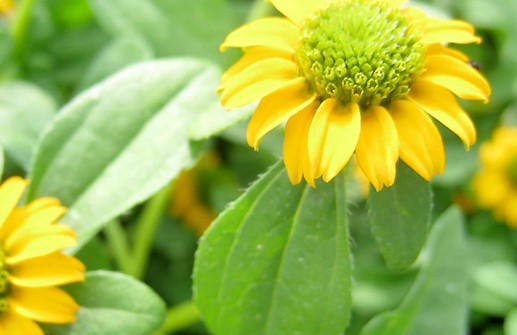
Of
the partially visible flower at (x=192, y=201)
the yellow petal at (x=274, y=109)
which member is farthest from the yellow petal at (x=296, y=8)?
the partially visible flower at (x=192, y=201)

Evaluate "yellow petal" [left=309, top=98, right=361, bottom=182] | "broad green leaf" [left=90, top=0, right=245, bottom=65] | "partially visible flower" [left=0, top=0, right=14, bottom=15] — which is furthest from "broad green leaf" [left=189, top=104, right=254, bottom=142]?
"partially visible flower" [left=0, top=0, right=14, bottom=15]

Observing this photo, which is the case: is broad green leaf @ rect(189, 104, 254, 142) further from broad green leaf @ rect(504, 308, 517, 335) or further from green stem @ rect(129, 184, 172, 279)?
broad green leaf @ rect(504, 308, 517, 335)

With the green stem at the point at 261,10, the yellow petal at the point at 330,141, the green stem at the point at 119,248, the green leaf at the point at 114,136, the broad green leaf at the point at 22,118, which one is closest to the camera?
the yellow petal at the point at 330,141

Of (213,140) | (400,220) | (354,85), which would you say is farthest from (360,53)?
(213,140)

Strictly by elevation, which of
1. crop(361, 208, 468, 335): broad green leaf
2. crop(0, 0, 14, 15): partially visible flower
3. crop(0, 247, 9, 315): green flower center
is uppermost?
crop(0, 0, 14, 15): partially visible flower

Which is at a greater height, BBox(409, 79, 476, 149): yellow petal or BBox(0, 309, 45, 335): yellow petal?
BBox(409, 79, 476, 149): yellow petal

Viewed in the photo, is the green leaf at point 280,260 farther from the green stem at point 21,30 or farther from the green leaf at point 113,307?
the green stem at point 21,30
